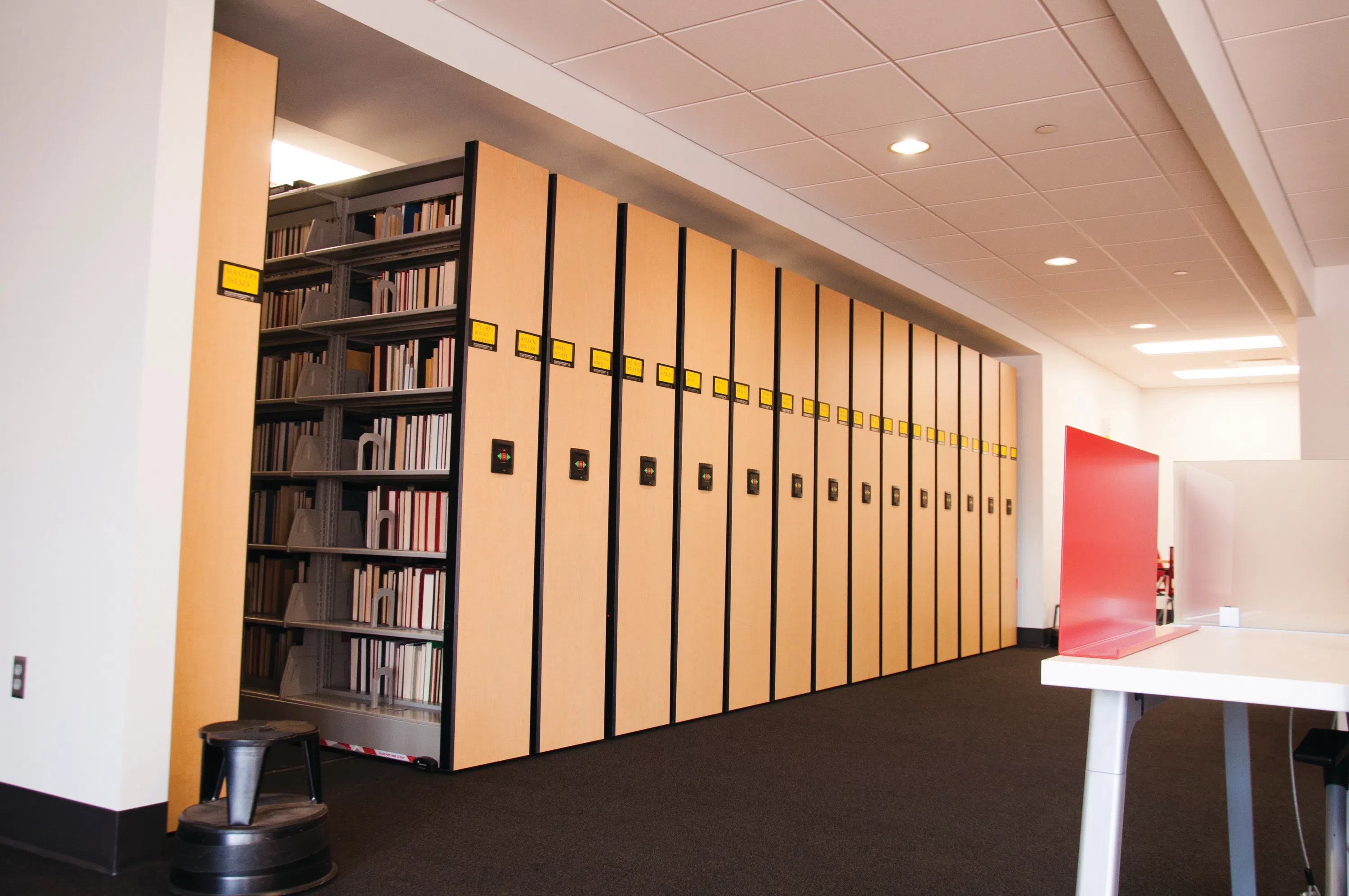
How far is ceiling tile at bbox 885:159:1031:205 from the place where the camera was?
5.50m

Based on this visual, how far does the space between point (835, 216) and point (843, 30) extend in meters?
2.44

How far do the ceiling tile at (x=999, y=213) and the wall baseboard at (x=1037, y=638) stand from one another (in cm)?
466

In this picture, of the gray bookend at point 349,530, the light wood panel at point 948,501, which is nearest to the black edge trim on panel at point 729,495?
the gray bookend at point 349,530

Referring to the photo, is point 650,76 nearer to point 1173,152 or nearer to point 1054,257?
point 1173,152

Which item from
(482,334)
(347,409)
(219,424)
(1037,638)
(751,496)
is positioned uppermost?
(482,334)

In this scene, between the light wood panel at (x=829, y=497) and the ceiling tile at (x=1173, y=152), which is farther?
the light wood panel at (x=829, y=497)

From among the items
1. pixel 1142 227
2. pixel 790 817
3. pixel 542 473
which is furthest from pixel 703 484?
pixel 1142 227

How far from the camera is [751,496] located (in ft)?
19.1

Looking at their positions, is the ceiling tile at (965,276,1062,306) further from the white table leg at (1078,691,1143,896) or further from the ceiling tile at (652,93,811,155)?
the white table leg at (1078,691,1143,896)

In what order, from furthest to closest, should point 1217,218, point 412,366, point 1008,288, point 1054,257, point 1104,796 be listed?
point 1008,288 < point 1054,257 < point 1217,218 < point 412,366 < point 1104,796

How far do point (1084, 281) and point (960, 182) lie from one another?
2.65 meters

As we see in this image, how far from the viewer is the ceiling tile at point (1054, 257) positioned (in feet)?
23.3

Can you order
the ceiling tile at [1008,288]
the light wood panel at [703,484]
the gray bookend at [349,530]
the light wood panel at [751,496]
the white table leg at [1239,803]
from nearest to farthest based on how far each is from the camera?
1. the white table leg at [1239,803]
2. the gray bookend at [349,530]
3. the light wood panel at [703,484]
4. the light wood panel at [751,496]
5. the ceiling tile at [1008,288]

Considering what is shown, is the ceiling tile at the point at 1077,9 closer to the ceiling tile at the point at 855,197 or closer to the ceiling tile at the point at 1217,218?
the ceiling tile at the point at 855,197
